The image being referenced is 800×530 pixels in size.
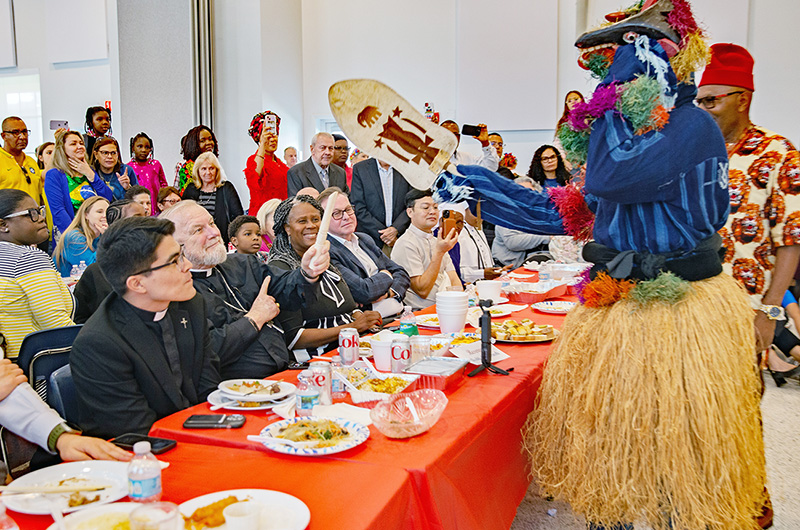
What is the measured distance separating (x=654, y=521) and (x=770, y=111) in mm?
7387

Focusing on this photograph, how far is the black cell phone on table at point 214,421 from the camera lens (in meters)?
1.53

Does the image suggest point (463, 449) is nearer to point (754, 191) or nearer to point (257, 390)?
point (257, 390)

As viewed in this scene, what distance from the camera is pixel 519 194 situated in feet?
6.02

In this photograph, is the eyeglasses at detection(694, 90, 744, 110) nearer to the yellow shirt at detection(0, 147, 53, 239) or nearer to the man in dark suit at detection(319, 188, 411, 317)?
the man in dark suit at detection(319, 188, 411, 317)

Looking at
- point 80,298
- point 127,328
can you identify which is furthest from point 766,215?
point 80,298

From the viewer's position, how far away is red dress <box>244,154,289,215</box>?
5.90 m

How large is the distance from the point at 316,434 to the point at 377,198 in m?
3.57

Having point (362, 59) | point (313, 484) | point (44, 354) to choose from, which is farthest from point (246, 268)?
point (362, 59)

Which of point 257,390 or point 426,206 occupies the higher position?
point 426,206

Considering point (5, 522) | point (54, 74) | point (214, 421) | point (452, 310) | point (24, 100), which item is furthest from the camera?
point (24, 100)

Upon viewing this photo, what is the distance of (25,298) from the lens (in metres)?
2.74

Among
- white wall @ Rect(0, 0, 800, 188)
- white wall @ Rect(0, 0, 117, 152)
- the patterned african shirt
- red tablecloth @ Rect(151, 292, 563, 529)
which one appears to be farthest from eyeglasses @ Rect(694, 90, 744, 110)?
white wall @ Rect(0, 0, 117, 152)

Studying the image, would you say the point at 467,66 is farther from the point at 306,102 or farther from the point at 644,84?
the point at 644,84

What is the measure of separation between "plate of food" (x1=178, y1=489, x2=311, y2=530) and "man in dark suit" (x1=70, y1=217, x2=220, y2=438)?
73 cm
